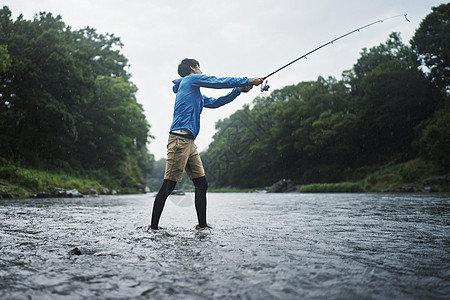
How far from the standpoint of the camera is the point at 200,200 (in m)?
4.30

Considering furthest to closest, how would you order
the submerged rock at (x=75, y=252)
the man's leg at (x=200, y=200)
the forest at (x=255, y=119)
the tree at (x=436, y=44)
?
the tree at (x=436, y=44)
the forest at (x=255, y=119)
the man's leg at (x=200, y=200)
the submerged rock at (x=75, y=252)

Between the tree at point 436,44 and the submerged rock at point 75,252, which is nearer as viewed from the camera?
the submerged rock at point 75,252

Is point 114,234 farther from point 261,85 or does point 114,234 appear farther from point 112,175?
point 112,175

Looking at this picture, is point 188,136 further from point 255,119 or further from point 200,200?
point 255,119

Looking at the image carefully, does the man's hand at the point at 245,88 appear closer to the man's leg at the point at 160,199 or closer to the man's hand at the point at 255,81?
the man's hand at the point at 255,81

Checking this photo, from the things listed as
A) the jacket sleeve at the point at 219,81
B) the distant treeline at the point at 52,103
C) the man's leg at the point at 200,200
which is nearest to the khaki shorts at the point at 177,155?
the man's leg at the point at 200,200

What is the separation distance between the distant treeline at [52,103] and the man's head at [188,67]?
1678 cm

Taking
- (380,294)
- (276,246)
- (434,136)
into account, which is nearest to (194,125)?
(276,246)

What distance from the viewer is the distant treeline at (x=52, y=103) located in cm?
2130

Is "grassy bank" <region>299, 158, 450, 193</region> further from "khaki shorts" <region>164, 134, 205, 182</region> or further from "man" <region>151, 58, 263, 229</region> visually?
"khaki shorts" <region>164, 134, 205, 182</region>

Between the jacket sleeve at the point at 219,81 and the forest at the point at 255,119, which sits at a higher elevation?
the forest at the point at 255,119

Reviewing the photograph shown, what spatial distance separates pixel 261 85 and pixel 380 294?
3482 mm

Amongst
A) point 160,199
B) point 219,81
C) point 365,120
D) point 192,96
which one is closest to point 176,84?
point 192,96

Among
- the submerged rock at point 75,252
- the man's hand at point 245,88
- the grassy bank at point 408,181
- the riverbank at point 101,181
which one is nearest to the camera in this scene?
the submerged rock at point 75,252
